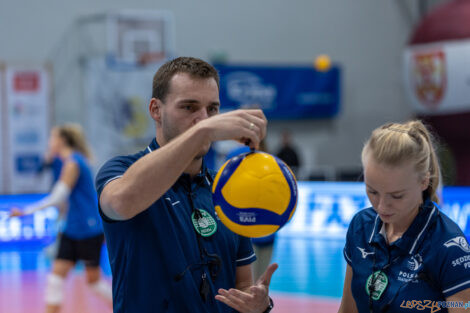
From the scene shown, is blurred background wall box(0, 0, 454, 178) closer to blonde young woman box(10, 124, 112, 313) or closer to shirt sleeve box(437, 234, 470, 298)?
blonde young woman box(10, 124, 112, 313)

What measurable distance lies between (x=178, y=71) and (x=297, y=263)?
767 centimetres

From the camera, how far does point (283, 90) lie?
728 inches

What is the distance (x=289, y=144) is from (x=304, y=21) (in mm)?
4565

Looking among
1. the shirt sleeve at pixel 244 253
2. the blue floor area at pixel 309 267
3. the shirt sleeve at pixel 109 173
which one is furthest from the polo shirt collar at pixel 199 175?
the blue floor area at pixel 309 267

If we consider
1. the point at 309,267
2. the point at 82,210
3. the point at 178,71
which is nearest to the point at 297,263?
the point at 309,267

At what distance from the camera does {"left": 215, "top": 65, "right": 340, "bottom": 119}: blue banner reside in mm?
17875

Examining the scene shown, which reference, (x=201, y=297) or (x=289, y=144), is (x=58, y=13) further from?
(x=201, y=297)

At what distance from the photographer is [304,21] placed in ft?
64.4

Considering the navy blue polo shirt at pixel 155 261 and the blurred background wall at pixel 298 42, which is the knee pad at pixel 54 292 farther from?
the blurred background wall at pixel 298 42

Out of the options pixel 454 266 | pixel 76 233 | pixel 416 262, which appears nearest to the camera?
pixel 454 266

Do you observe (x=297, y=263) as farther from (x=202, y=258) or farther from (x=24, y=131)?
(x=24, y=131)

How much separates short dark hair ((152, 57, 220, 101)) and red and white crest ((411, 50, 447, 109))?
42.2ft

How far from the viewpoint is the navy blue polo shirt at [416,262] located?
2.28 metres

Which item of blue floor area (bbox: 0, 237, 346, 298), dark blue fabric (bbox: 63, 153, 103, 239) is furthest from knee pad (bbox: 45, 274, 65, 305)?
blue floor area (bbox: 0, 237, 346, 298)
